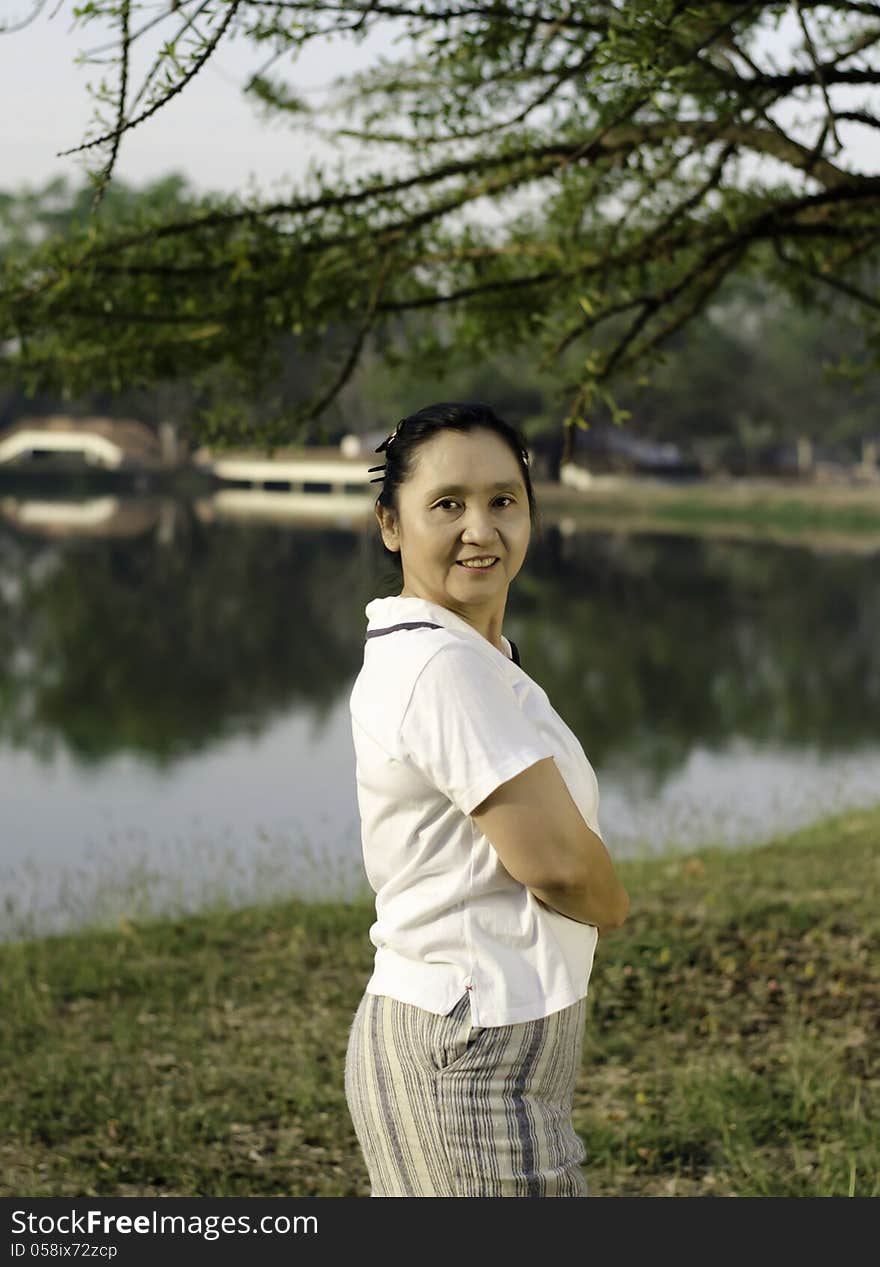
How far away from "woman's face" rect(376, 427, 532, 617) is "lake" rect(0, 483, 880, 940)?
0.85 feet

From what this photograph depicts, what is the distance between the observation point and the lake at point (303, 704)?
13.2 metres

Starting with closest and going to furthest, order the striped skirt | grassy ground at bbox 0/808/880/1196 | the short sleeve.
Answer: the short sleeve → the striped skirt → grassy ground at bbox 0/808/880/1196

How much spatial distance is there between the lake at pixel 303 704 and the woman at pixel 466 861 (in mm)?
310

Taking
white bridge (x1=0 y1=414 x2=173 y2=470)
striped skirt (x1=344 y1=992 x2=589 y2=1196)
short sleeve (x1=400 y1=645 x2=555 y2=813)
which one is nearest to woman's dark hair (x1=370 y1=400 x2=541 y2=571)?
short sleeve (x1=400 y1=645 x2=555 y2=813)

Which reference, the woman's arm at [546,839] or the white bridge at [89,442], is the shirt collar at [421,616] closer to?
the woman's arm at [546,839]

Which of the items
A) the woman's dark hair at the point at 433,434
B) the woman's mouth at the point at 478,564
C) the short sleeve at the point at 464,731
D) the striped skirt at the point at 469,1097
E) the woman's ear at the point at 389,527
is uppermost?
the woman's dark hair at the point at 433,434

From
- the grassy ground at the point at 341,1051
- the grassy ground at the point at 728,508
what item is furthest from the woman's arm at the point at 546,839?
the grassy ground at the point at 728,508

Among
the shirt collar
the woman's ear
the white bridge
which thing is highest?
the white bridge

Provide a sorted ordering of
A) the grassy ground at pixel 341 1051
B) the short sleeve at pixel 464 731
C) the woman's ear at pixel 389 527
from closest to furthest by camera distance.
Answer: the short sleeve at pixel 464 731
the woman's ear at pixel 389 527
the grassy ground at pixel 341 1051

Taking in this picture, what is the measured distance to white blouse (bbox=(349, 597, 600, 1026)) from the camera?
7.59 feet

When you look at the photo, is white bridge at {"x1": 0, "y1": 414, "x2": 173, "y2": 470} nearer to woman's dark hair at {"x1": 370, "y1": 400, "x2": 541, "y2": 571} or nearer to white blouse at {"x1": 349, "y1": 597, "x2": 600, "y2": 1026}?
woman's dark hair at {"x1": 370, "y1": 400, "x2": 541, "y2": 571}

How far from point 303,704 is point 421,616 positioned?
78.4 ft

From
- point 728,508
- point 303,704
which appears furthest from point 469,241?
point 728,508

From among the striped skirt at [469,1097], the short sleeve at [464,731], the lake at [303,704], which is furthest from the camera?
the lake at [303,704]
